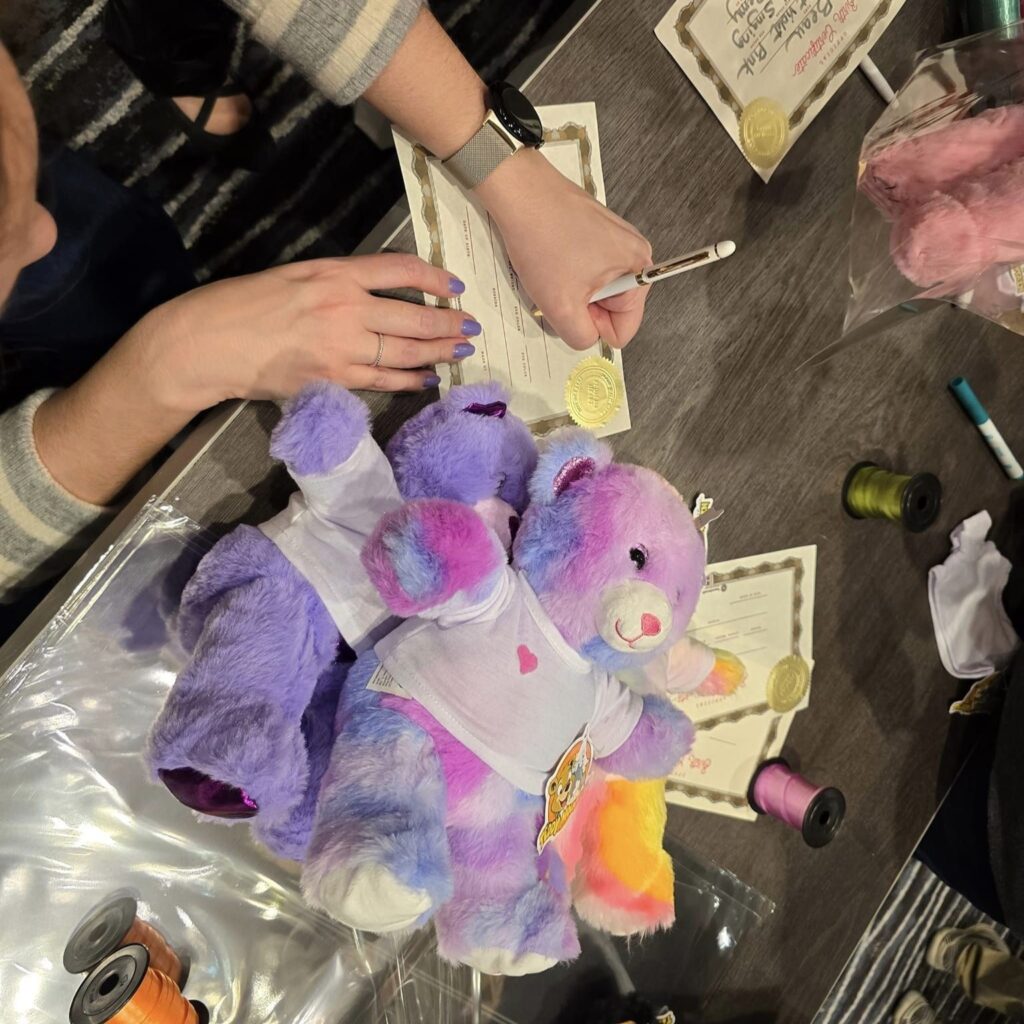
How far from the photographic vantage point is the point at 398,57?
26.7 inches

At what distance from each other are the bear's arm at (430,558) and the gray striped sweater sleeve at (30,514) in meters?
0.31

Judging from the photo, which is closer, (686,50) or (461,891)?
(461,891)

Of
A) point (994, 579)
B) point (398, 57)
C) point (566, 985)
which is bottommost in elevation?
point (994, 579)

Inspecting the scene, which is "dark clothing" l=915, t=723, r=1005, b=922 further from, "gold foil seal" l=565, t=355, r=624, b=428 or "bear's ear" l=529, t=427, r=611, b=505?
"bear's ear" l=529, t=427, r=611, b=505

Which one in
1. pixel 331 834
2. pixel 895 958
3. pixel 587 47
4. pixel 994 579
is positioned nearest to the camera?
pixel 331 834

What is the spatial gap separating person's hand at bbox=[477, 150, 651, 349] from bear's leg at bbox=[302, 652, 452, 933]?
0.39 metres

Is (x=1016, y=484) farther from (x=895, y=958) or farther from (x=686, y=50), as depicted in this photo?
(x=895, y=958)

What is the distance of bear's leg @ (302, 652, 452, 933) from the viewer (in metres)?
0.49

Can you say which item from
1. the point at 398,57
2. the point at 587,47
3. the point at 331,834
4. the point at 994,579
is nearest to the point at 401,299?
the point at 398,57

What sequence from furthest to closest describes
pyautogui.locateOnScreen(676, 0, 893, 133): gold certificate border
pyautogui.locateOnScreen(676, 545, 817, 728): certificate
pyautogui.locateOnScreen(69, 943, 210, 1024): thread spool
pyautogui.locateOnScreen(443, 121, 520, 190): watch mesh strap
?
pyautogui.locateOnScreen(676, 545, 817, 728): certificate < pyautogui.locateOnScreen(676, 0, 893, 133): gold certificate border < pyautogui.locateOnScreen(443, 121, 520, 190): watch mesh strap < pyautogui.locateOnScreen(69, 943, 210, 1024): thread spool

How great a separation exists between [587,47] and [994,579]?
2.76ft

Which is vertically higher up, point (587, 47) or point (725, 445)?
point (587, 47)

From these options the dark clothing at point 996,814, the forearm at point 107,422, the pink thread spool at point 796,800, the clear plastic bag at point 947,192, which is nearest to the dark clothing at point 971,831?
the dark clothing at point 996,814

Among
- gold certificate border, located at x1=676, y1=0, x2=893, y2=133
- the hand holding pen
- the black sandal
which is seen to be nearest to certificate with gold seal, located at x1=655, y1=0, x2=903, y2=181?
gold certificate border, located at x1=676, y1=0, x2=893, y2=133
